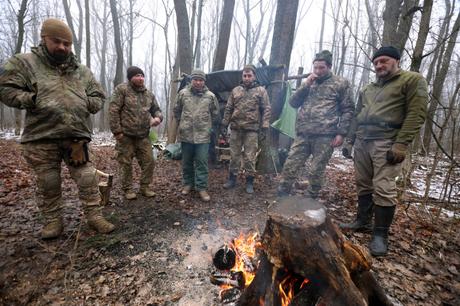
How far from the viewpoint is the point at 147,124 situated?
421cm

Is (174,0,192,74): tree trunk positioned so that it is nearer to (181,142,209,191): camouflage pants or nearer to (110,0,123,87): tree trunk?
(181,142,209,191): camouflage pants

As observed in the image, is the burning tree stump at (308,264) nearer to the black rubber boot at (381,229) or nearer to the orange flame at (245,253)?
the orange flame at (245,253)

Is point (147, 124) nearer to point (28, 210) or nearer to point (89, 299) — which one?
point (28, 210)

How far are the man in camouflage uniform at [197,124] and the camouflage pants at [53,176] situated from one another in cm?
187

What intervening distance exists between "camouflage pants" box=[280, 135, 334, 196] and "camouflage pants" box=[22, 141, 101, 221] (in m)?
3.06

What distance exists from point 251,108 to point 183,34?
5.21 meters

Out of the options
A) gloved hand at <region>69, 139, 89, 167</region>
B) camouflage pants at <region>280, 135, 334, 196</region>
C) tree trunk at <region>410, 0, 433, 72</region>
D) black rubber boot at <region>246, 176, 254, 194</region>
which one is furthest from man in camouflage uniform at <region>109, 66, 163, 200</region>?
tree trunk at <region>410, 0, 433, 72</region>

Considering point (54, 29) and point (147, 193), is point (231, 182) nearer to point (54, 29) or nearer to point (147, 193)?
point (147, 193)

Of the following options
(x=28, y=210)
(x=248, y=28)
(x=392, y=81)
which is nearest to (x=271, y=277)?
(x=392, y=81)

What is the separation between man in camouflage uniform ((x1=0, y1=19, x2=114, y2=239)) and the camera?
2.52m

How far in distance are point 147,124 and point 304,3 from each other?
2750 cm

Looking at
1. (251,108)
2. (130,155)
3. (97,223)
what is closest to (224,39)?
(251,108)

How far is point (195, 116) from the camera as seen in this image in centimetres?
450

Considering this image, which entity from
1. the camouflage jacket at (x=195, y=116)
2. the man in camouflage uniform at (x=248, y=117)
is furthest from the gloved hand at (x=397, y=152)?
the camouflage jacket at (x=195, y=116)
